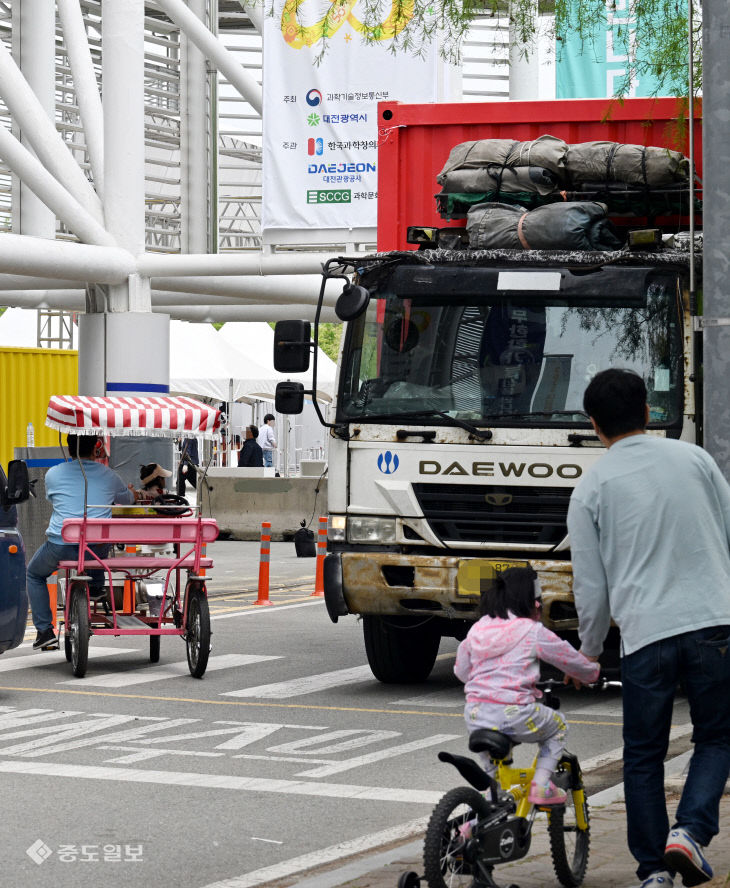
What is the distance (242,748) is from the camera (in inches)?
366

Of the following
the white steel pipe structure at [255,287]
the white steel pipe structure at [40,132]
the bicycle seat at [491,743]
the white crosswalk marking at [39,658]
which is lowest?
the white crosswalk marking at [39,658]

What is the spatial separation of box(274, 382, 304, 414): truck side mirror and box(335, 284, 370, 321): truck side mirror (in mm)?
796

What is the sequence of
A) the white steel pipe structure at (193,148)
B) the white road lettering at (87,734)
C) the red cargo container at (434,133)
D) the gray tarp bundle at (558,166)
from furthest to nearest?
the white steel pipe structure at (193,148) < the red cargo container at (434,133) < the gray tarp bundle at (558,166) < the white road lettering at (87,734)

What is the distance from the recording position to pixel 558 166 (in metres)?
11.6

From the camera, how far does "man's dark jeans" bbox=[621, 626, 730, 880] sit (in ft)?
17.6

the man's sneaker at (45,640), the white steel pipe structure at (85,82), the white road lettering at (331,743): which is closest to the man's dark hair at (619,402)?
the white road lettering at (331,743)

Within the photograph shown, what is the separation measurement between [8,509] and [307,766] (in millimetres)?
3779

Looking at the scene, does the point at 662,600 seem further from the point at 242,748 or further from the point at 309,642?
the point at 309,642

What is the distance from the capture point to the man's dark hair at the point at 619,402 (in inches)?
219

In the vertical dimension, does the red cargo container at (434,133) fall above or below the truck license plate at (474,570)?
above

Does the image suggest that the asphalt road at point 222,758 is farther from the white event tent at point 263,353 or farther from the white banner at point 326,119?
the white event tent at point 263,353

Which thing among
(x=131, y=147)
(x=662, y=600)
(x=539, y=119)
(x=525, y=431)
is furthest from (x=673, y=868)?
(x=131, y=147)

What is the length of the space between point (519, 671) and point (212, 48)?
2170cm

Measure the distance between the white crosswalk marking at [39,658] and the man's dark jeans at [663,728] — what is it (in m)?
8.16
